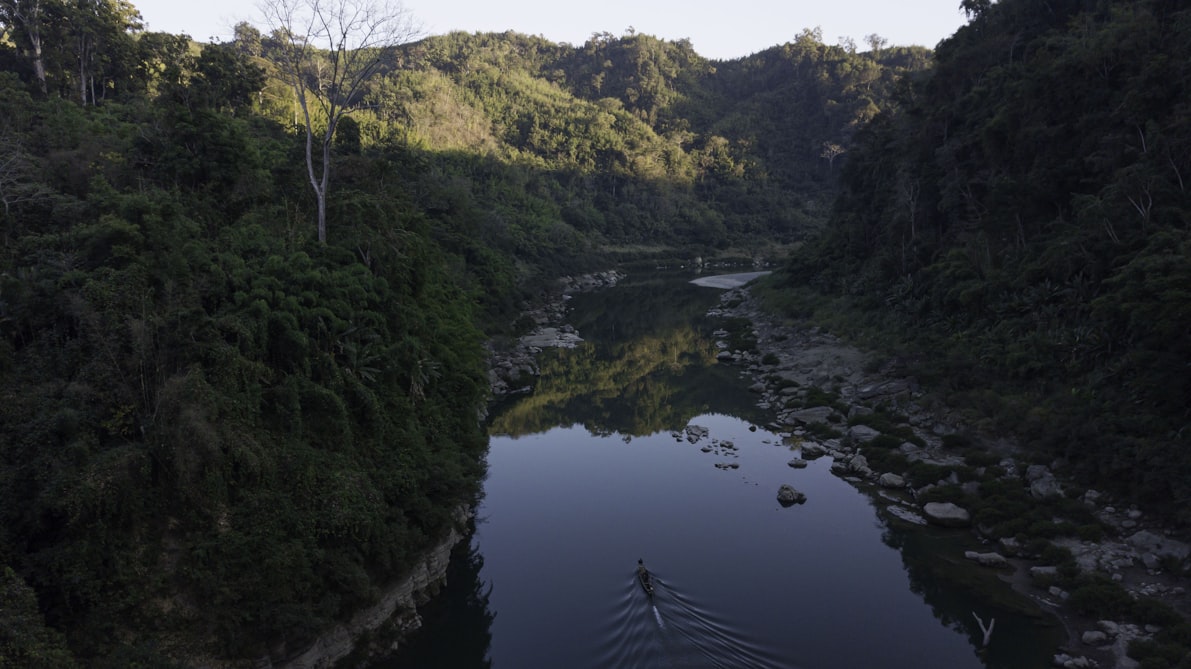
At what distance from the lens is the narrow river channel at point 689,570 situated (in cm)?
1273

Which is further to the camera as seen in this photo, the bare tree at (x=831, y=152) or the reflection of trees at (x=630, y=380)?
the bare tree at (x=831, y=152)

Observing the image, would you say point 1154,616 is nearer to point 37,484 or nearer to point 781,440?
point 781,440

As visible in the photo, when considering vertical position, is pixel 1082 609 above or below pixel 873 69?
below

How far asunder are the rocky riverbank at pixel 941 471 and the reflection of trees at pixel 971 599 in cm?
35

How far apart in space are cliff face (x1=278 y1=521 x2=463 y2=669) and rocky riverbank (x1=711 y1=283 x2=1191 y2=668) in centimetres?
1299

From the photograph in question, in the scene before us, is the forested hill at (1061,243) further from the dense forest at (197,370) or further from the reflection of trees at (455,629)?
the dense forest at (197,370)

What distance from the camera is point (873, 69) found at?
13038cm

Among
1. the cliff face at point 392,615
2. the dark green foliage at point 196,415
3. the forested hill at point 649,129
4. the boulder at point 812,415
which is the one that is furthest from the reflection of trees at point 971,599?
the forested hill at point 649,129

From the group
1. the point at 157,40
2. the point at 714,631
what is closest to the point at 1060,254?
the point at 714,631

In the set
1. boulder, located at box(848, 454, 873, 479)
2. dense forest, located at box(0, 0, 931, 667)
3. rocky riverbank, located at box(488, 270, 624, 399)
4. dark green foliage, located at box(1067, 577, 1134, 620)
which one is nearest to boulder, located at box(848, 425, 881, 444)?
boulder, located at box(848, 454, 873, 479)

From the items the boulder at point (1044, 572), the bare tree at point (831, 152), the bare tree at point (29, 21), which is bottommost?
the boulder at point (1044, 572)

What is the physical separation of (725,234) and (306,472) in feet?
312

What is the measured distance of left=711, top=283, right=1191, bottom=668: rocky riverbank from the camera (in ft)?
43.7

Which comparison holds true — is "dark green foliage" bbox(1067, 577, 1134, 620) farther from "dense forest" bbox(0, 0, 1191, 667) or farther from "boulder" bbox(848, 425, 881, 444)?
"boulder" bbox(848, 425, 881, 444)
